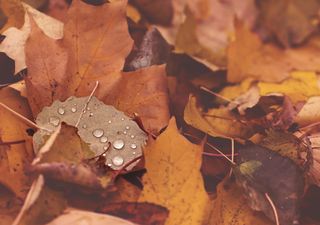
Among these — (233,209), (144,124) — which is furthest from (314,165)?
(144,124)

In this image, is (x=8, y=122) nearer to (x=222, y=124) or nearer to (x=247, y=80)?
(x=222, y=124)

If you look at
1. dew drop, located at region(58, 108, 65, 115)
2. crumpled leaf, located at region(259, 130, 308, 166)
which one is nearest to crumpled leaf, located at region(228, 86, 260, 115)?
crumpled leaf, located at region(259, 130, 308, 166)

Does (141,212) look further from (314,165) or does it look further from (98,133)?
(314,165)

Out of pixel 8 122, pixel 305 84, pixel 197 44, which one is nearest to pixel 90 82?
pixel 8 122

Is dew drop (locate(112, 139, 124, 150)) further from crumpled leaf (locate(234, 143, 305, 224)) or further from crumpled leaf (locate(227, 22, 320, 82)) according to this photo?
crumpled leaf (locate(227, 22, 320, 82))

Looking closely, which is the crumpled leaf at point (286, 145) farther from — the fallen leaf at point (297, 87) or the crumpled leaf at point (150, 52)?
the crumpled leaf at point (150, 52)

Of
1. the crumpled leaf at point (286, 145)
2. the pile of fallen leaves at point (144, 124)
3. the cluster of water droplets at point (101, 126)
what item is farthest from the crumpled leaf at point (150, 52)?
the crumpled leaf at point (286, 145)
